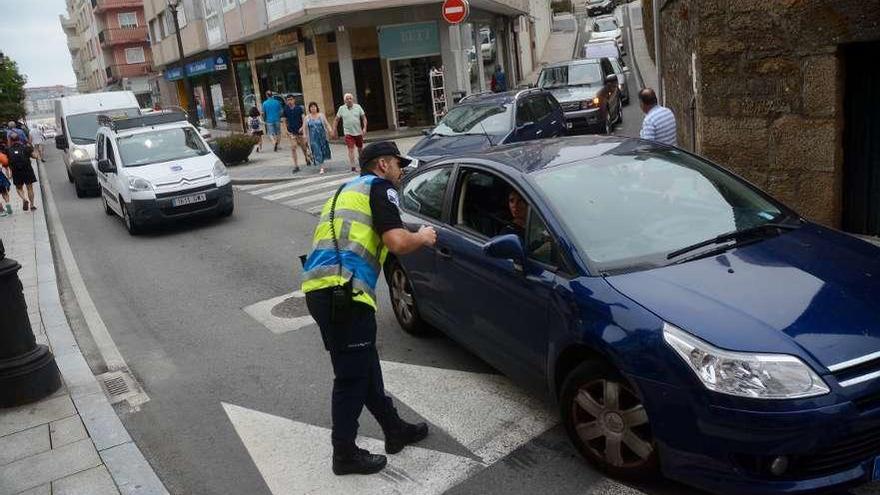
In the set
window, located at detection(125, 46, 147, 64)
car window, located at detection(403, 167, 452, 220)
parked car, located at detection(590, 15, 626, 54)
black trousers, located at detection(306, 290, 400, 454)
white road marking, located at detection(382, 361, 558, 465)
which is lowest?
white road marking, located at detection(382, 361, 558, 465)

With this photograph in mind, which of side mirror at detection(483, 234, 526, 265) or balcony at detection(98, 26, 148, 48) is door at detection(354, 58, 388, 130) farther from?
balcony at detection(98, 26, 148, 48)

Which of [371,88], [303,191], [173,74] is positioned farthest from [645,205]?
[173,74]

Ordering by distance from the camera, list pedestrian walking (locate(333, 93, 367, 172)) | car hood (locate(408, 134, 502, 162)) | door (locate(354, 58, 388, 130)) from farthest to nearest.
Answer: door (locate(354, 58, 388, 130)), pedestrian walking (locate(333, 93, 367, 172)), car hood (locate(408, 134, 502, 162))

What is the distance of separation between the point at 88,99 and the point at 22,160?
6905mm

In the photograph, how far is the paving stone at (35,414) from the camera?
5234 millimetres

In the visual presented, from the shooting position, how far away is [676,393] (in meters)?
3.24

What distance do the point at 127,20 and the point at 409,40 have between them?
200 feet

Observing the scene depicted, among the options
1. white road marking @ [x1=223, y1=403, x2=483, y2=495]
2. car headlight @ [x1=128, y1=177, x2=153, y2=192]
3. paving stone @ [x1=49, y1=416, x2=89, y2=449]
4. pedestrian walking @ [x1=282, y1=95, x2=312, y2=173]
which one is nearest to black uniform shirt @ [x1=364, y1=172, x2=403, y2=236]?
white road marking @ [x1=223, y1=403, x2=483, y2=495]

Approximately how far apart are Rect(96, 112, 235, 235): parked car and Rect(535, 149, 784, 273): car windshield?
347 inches

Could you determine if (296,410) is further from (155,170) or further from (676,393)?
(155,170)

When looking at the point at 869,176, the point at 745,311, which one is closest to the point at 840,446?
the point at 745,311

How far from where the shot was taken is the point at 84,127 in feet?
67.3

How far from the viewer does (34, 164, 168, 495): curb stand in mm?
4336

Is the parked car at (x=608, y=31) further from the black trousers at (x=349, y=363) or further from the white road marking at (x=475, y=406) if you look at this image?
the black trousers at (x=349, y=363)
